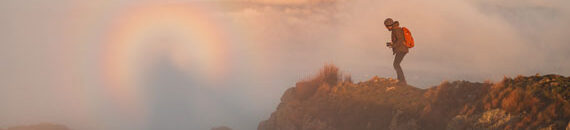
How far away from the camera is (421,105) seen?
9.68 meters

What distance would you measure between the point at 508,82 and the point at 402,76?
10.8ft

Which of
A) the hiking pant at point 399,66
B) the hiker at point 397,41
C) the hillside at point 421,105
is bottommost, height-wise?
the hillside at point 421,105

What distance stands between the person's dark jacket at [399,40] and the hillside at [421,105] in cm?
94

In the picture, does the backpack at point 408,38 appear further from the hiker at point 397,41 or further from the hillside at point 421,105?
the hillside at point 421,105

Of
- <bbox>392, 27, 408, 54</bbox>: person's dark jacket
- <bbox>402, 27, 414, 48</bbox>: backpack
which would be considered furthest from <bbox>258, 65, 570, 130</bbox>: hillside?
<bbox>402, 27, 414, 48</bbox>: backpack

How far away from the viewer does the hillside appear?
7.47 metres

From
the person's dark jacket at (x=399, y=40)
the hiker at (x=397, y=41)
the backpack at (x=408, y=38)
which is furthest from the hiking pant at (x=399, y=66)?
the backpack at (x=408, y=38)

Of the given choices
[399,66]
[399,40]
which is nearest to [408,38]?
[399,40]

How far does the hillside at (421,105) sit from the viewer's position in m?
7.47

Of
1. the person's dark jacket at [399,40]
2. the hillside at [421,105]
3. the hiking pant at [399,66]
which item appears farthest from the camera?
the hiking pant at [399,66]

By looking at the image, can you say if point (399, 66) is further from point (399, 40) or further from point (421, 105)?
point (421, 105)

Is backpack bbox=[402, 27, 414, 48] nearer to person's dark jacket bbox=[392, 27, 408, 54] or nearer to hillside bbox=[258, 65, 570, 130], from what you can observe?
person's dark jacket bbox=[392, 27, 408, 54]

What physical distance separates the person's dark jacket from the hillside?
3.07ft

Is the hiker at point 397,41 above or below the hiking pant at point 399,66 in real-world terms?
above
